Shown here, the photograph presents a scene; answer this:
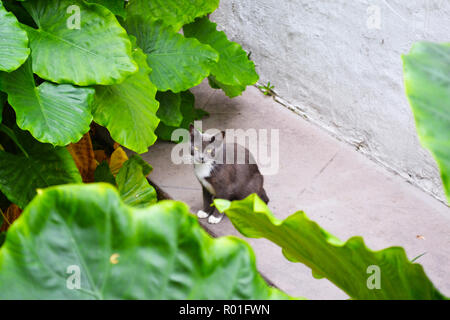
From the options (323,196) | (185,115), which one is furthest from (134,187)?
(323,196)

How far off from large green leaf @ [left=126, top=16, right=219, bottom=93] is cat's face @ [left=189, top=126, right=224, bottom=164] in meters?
0.33

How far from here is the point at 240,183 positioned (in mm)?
2604

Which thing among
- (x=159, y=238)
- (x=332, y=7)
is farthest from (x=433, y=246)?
(x=159, y=238)

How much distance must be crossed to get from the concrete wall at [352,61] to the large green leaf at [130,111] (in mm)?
1110

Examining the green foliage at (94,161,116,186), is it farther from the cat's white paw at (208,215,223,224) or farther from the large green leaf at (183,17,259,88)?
the large green leaf at (183,17,259,88)

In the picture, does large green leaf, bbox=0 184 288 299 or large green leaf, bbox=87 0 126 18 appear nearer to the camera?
large green leaf, bbox=0 184 288 299

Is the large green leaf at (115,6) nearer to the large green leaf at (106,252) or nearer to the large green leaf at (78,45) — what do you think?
the large green leaf at (78,45)

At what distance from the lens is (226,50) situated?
3.08m

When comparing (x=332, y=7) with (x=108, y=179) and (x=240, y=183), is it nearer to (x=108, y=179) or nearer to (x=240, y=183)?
(x=240, y=183)

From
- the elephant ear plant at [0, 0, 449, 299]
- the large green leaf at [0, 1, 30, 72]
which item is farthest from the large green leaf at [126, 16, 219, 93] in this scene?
the large green leaf at [0, 1, 30, 72]

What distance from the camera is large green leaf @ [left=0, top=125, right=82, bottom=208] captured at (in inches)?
86.4

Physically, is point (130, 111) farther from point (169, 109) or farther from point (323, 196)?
point (323, 196)

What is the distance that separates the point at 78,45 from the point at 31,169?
534 millimetres
